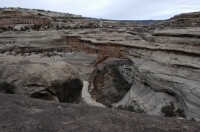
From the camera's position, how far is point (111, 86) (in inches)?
807

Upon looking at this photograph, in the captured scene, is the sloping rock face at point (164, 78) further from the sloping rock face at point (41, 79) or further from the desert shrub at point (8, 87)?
the desert shrub at point (8, 87)

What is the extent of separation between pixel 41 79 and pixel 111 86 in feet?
30.5

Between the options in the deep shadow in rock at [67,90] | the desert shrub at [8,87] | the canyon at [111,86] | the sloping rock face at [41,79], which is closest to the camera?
the canyon at [111,86]

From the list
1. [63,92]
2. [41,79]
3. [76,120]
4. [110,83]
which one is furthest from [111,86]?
[76,120]

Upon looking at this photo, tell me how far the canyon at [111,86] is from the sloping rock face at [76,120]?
0.01m

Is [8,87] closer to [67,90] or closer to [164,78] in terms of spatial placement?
[67,90]

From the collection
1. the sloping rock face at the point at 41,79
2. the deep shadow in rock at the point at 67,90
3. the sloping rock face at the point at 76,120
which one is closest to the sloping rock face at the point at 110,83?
the deep shadow in rock at the point at 67,90

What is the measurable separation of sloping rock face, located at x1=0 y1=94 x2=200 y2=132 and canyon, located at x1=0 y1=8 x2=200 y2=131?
1cm

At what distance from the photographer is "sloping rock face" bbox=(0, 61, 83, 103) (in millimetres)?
11305

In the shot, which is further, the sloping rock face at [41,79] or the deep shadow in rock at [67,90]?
the deep shadow in rock at [67,90]

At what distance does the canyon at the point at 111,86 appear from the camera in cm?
503

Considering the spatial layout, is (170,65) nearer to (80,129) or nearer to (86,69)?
(86,69)

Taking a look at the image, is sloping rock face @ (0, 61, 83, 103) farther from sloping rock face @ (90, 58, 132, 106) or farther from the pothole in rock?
sloping rock face @ (90, 58, 132, 106)

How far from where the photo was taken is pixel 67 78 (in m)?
12.2
